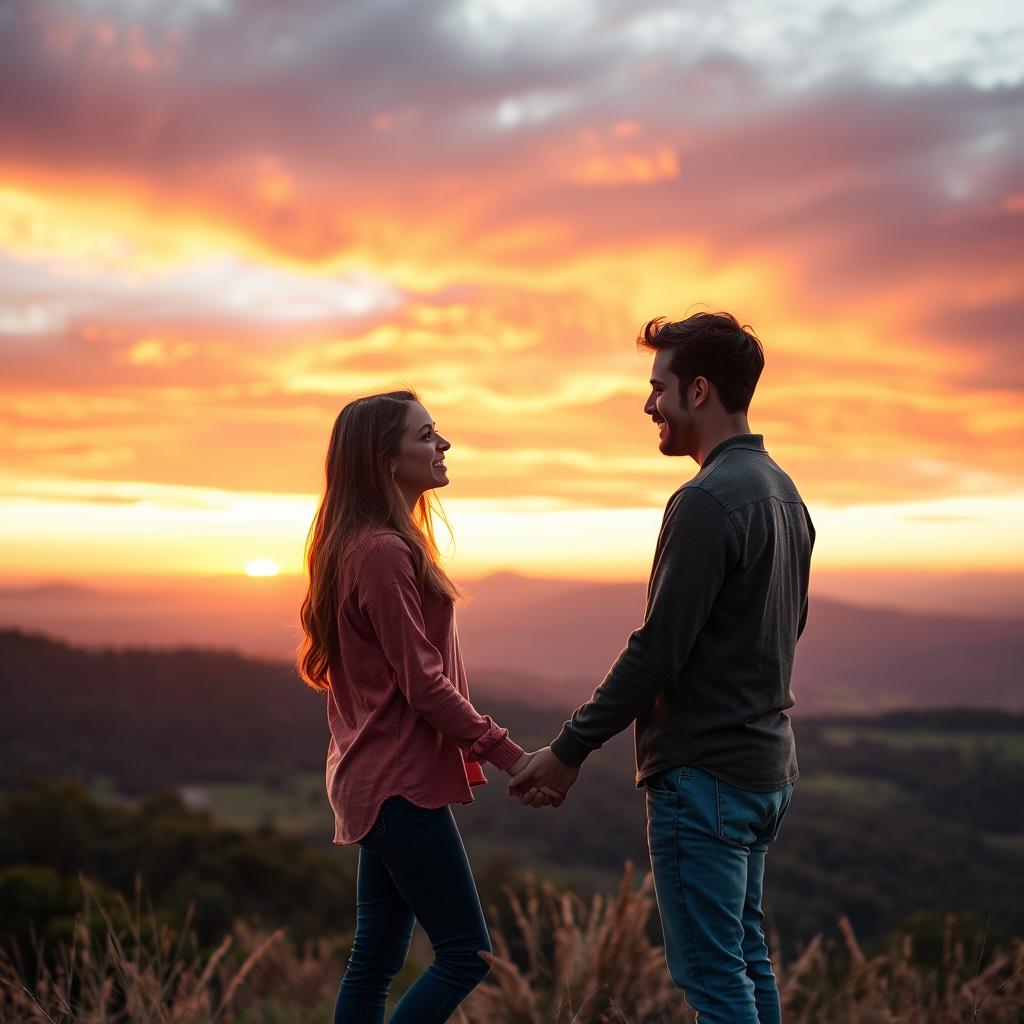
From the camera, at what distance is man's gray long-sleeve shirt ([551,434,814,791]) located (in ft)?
8.39

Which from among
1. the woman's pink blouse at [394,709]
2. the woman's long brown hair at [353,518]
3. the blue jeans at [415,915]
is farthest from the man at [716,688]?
the woman's long brown hair at [353,518]

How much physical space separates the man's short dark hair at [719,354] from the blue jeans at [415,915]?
4.41 feet

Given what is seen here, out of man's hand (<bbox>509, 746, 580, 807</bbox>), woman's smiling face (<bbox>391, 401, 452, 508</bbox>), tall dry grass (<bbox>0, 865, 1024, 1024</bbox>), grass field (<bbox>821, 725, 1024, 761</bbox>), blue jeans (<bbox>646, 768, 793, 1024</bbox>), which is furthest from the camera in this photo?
grass field (<bbox>821, 725, 1024, 761</bbox>)

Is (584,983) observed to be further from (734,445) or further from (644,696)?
(734,445)

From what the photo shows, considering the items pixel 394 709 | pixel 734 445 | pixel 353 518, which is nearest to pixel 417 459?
pixel 353 518

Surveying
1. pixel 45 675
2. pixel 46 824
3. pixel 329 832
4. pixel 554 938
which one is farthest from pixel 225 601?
pixel 554 938

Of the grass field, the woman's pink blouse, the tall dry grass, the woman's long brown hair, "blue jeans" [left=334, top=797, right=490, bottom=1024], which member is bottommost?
the grass field

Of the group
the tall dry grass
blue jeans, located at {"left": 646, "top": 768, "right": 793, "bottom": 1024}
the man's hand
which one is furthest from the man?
the tall dry grass

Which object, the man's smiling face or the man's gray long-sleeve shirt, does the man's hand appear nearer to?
the man's gray long-sleeve shirt

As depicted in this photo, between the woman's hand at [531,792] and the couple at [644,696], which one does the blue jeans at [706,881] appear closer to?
the couple at [644,696]

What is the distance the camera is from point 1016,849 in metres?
45.7

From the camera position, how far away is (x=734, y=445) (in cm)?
277

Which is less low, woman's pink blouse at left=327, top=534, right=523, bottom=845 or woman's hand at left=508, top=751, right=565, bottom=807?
woman's pink blouse at left=327, top=534, right=523, bottom=845

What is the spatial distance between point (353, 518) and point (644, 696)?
960 mm
